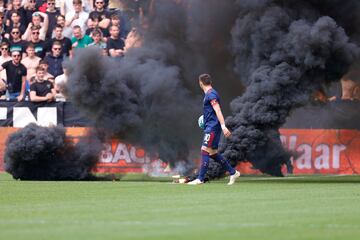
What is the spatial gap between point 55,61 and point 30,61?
1.16m

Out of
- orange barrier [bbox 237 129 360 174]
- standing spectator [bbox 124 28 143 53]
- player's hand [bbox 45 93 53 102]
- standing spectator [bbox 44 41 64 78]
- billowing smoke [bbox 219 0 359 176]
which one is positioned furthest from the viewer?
standing spectator [bbox 44 41 64 78]

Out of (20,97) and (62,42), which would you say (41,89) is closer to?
(20,97)

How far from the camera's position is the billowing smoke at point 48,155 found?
24.9 metres


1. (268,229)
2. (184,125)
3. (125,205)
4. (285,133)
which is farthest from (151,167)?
(268,229)

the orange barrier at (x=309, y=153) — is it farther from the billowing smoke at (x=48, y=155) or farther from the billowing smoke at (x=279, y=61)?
the billowing smoke at (x=279, y=61)

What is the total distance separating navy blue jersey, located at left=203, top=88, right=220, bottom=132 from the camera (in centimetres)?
2028

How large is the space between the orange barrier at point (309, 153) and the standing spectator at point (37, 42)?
12.8ft

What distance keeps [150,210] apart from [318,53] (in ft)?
34.4

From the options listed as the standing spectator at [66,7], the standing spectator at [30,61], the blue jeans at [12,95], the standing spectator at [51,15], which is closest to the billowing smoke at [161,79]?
the standing spectator at [30,61]

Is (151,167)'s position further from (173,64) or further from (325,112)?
(325,112)

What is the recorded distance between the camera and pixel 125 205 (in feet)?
48.7

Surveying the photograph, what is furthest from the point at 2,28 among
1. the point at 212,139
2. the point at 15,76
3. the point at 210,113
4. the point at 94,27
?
the point at 212,139

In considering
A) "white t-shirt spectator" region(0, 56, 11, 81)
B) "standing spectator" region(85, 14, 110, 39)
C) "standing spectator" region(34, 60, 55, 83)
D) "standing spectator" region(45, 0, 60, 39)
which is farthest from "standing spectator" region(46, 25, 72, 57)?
"white t-shirt spectator" region(0, 56, 11, 81)

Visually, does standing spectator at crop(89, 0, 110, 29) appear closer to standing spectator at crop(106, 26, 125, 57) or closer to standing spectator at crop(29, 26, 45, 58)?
standing spectator at crop(106, 26, 125, 57)
